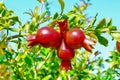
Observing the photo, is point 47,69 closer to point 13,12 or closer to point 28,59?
point 28,59

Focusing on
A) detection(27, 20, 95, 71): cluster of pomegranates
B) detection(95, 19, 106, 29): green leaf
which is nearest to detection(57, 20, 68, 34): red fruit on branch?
detection(27, 20, 95, 71): cluster of pomegranates

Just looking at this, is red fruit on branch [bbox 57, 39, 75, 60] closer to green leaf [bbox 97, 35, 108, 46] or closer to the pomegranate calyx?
the pomegranate calyx

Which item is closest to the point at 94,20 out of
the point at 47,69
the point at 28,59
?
the point at 28,59

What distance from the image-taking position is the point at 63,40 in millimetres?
1843

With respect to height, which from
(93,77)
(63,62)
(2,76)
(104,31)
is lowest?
(93,77)

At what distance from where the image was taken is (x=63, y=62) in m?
1.84

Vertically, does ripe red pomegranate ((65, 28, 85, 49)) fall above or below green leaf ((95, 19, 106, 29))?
below

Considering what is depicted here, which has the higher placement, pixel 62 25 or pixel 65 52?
pixel 62 25

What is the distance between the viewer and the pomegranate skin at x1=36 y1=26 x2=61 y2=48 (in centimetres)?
176

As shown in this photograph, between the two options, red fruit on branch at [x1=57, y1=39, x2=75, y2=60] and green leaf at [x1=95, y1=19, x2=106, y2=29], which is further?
green leaf at [x1=95, y1=19, x2=106, y2=29]

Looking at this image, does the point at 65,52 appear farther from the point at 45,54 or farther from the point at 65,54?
the point at 45,54

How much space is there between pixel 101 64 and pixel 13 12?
9.39 feet

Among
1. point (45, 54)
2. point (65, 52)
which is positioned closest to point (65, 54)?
point (65, 52)

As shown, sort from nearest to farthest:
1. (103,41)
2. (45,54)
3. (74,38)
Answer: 1. (74,38)
2. (103,41)
3. (45,54)
